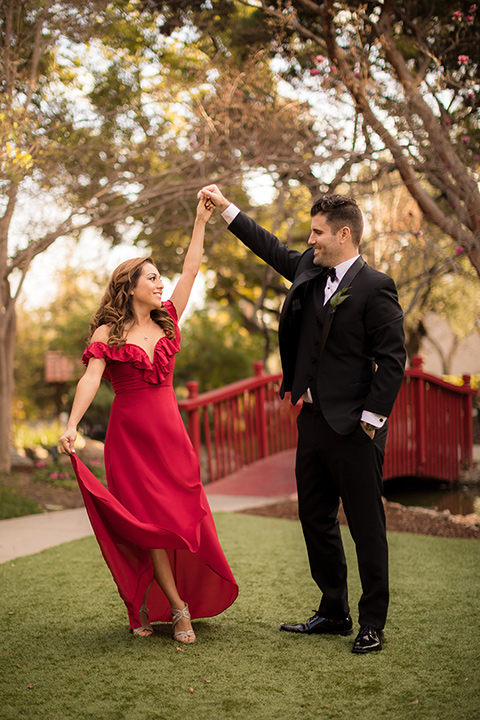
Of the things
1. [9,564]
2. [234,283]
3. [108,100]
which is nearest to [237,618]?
[9,564]

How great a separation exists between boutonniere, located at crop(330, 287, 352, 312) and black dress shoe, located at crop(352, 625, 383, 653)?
1443mm

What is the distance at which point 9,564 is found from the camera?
4781 millimetres

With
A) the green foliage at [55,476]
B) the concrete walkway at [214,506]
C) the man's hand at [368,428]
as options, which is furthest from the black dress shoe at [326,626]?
the green foliage at [55,476]

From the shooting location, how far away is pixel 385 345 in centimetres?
306

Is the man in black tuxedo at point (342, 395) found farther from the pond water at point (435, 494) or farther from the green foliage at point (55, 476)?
the pond water at point (435, 494)

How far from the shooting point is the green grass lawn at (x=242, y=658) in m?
2.61

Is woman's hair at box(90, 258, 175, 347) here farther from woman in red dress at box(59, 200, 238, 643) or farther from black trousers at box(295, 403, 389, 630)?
black trousers at box(295, 403, 389, 630)

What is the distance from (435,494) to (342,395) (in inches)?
286

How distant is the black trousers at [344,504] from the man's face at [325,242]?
0.68 meters

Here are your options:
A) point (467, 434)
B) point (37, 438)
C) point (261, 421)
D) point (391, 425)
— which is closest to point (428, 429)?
point (391, 425)

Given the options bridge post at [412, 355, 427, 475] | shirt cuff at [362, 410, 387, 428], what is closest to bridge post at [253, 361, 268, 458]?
bridge post at [412, 355, 427, 475]

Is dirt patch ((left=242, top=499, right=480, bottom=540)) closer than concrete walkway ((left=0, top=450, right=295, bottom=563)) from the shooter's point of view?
No

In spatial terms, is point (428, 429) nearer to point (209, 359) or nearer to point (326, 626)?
point (209, 359)

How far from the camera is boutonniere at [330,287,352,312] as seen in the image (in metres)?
3.13
